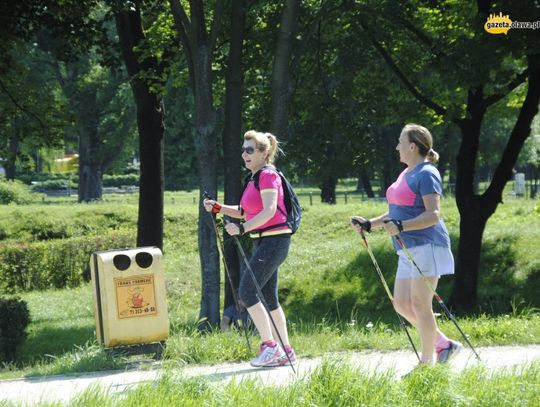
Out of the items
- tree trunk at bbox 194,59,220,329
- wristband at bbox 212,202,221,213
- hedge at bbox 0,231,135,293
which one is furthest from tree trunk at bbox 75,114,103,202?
wristband at bbox 212,202,221,213

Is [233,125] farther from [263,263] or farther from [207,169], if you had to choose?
[263,263]

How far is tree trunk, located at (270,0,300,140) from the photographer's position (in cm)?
1429

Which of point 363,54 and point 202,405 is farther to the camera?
point 363,54

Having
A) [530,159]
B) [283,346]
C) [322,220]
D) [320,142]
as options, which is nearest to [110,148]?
[530,159]

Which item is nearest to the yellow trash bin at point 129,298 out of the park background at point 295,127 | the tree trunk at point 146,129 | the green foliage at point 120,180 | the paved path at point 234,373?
the park background at point 295,127

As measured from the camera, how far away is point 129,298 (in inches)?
341

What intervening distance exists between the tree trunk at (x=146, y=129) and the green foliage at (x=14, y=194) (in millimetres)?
25646

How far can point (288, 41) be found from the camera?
14.4 meters

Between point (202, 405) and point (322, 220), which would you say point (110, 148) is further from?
point (202, 405)

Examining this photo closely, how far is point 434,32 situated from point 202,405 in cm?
1656

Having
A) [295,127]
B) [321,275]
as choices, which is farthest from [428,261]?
[321,275]

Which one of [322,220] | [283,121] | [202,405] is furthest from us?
[322,220]

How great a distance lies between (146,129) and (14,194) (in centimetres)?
2849

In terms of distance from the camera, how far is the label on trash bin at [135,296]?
8641 mm
